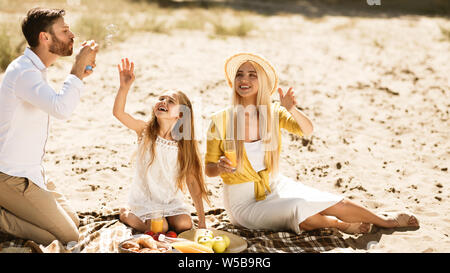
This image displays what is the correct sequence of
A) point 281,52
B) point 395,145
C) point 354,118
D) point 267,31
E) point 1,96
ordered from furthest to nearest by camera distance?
point 267,31 < point 281,52 < point 354,118 < point 395,145 < point 1,96

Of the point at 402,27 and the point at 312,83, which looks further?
the point at 402,27

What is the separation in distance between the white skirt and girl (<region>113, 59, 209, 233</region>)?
0.28m

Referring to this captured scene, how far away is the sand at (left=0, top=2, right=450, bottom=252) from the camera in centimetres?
500

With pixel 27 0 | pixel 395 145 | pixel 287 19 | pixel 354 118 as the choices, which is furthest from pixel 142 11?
pixel 395 145

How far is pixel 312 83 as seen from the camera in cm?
841

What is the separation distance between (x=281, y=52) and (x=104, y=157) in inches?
203

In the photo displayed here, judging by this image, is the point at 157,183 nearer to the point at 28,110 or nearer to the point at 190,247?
the point at 190,247

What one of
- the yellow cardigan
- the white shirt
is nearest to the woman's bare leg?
the yellow cardigan

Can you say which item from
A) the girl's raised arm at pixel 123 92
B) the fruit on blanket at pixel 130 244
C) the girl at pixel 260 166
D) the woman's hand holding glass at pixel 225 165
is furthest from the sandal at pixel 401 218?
the girl's raised arm at pixel 123 92

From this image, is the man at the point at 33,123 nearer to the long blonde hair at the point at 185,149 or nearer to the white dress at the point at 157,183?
the white dress at the point at 157,183

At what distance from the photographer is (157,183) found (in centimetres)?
417

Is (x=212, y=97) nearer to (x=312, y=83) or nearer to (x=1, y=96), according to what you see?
(x=312, y=83)

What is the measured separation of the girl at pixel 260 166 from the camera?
4.08m

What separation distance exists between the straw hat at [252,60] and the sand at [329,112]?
2.18 ft
